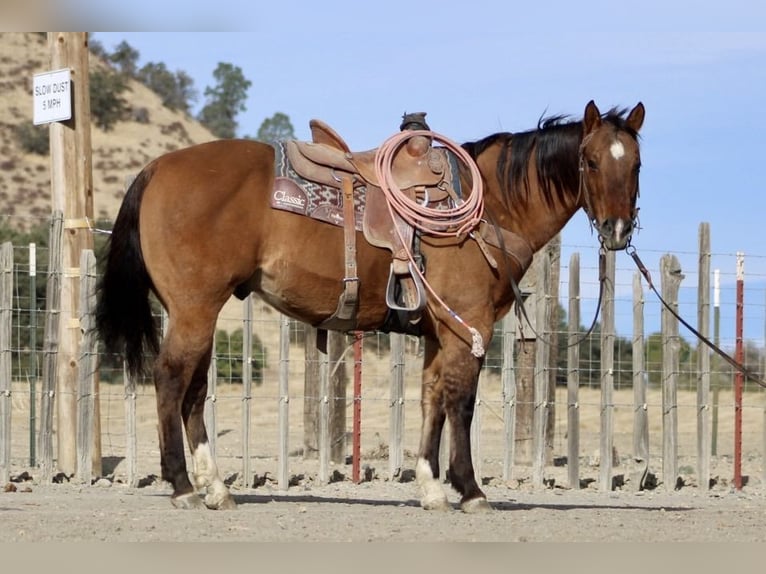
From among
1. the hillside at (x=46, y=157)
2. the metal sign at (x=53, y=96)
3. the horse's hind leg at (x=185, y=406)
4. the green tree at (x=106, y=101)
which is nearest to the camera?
the horse's hind leg at (x=185, y=406)

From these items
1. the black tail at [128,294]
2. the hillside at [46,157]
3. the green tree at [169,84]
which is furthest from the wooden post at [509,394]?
the green tree at [169,84]

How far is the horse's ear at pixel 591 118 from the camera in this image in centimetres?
820

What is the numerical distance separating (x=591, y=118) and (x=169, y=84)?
210 feet

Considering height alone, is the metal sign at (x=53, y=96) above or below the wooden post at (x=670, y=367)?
above

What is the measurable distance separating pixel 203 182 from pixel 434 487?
2600mm

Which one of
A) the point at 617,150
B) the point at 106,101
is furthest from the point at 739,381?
the point at 106,101

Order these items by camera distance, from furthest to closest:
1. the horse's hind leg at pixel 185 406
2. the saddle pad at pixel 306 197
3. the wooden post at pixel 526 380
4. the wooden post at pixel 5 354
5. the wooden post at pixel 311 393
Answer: the wooden post at pixel 311 393 → the wooden post at pixel 526 380 → the wooden post at pixel 5 354 → the saddle pad at pixel 306 197 → the horse's hind leg at pixel 185 406

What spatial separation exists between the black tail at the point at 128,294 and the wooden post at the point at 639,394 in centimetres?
480

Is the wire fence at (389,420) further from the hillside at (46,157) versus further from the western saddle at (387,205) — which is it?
the hillside at (46,157)

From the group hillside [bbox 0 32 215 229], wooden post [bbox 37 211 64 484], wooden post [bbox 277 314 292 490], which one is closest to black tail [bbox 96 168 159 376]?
wooden post [bbox 277 314 292 490]

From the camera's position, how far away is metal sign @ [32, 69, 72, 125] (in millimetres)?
11336

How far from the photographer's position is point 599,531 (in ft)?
22.9

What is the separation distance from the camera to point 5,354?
10.8 m

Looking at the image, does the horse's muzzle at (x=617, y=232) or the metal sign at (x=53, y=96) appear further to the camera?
the metal sign at (x=53, y=96)
